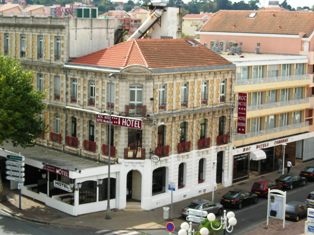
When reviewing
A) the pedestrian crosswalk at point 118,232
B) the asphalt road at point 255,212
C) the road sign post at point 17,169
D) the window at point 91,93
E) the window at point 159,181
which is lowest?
the asphalt road at point 255,212

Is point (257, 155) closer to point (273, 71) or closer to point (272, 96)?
point (272, 96)

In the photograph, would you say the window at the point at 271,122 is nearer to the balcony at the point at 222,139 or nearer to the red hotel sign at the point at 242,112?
the red hotel sign at the point at 242,112

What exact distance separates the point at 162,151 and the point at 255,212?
31.5 ft

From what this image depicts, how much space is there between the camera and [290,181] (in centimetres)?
6406

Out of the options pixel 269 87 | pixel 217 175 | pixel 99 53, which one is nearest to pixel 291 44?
pixel 269 87

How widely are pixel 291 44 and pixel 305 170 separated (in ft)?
50.0

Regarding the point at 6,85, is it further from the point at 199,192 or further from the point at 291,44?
the point at 291,44

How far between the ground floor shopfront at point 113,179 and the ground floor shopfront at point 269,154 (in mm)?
4339

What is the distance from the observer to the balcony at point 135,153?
181ft

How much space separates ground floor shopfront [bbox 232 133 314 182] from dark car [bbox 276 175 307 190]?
3.64 m

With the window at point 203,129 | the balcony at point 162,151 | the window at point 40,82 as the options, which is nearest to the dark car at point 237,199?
the window at point 203,129

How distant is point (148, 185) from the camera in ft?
182

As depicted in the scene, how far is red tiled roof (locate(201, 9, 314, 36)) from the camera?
75438 mm

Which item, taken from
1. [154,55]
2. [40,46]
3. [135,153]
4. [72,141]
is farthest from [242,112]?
[40,46]
